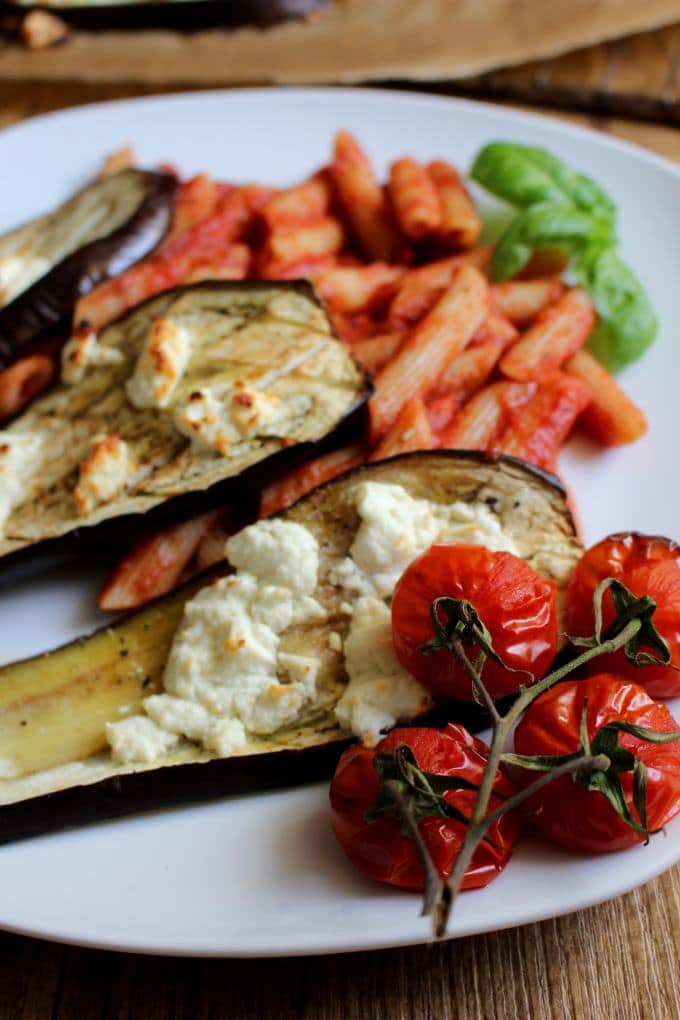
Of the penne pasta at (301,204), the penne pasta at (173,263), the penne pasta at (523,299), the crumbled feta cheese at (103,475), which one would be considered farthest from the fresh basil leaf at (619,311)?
the crumbled feta cheese at (103,475)

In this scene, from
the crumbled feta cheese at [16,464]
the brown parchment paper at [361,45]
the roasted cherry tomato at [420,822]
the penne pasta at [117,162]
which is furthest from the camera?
the brown parchment paper at [361,45]

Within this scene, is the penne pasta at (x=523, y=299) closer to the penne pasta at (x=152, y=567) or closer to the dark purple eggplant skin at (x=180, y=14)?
the penne pasta at (x=152, y=567)

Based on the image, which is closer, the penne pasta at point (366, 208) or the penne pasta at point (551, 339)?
the penne pasta at point (551, 339)

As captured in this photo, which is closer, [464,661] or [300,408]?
[464,661]

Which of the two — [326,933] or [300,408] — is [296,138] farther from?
[326,933]

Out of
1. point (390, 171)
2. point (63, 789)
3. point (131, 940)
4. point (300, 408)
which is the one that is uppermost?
point (390, 171)

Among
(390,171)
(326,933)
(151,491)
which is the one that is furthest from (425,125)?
(326,933)

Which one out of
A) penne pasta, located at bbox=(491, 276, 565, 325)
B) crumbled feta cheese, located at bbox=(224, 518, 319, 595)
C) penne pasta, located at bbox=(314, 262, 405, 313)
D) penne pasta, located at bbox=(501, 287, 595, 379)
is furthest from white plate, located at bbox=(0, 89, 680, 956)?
Result: penne pasta, located at bbox=(314, 262, 405, 313)
